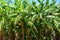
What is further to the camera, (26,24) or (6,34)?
(6,34)

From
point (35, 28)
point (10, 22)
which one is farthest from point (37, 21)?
point (10, 22)

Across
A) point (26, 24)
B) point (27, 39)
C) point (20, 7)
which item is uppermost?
point (20, 7)

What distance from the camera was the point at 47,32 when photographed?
13547mm

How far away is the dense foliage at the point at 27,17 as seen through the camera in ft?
39.4

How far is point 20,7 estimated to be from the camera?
481 inches

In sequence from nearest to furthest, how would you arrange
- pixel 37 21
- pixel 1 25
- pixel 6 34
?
pixel 1 25, pixel 37 21, pixel 6 34

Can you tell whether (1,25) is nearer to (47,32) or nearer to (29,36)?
(29,36)

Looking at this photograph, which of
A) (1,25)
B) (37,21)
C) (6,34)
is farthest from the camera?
(6,34)

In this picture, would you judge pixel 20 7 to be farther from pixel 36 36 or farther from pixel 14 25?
pixel 36 36

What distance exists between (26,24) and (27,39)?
3.83ft

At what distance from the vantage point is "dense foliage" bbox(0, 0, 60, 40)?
12.0 meters

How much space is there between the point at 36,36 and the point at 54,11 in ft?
6.01

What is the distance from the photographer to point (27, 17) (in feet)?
40.1

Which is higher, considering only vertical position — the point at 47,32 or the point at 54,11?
the point at 54,11
